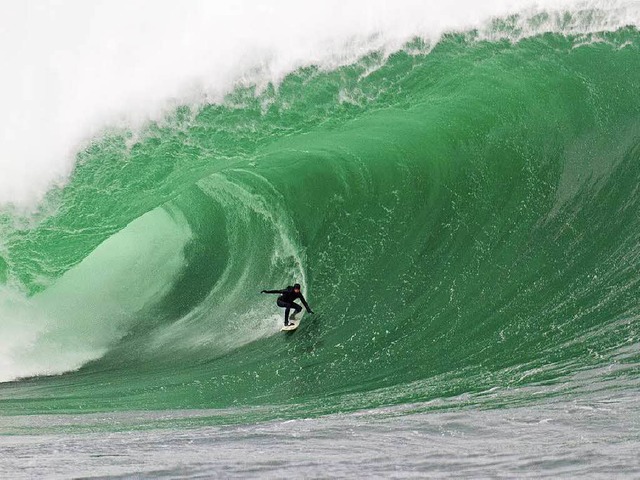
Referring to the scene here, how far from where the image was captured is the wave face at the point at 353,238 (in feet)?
24.8

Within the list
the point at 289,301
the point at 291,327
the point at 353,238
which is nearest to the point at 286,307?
the point at 289,301

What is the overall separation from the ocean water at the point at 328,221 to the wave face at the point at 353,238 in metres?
0.03

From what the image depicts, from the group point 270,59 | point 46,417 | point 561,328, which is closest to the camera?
point 46,417

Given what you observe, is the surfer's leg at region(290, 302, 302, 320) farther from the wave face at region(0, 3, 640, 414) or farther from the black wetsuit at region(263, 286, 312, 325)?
the wave face at region(0, 3, 640, 414)

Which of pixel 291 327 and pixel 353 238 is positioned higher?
pixel 353 238

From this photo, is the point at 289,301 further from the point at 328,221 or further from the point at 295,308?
the point at 328,221

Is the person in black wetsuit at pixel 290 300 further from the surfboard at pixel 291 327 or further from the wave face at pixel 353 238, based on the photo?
the wave face at pixel 353 238

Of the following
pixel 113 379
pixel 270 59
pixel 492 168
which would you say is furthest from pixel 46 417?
pixel 492 168

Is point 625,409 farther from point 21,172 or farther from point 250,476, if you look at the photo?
point 21,172

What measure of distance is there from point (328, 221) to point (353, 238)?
0.45 m

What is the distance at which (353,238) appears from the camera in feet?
30.9

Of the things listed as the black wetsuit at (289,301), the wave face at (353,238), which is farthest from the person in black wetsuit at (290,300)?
the wave face at (353,238)

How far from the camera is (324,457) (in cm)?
509

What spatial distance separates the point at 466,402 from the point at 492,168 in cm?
395
